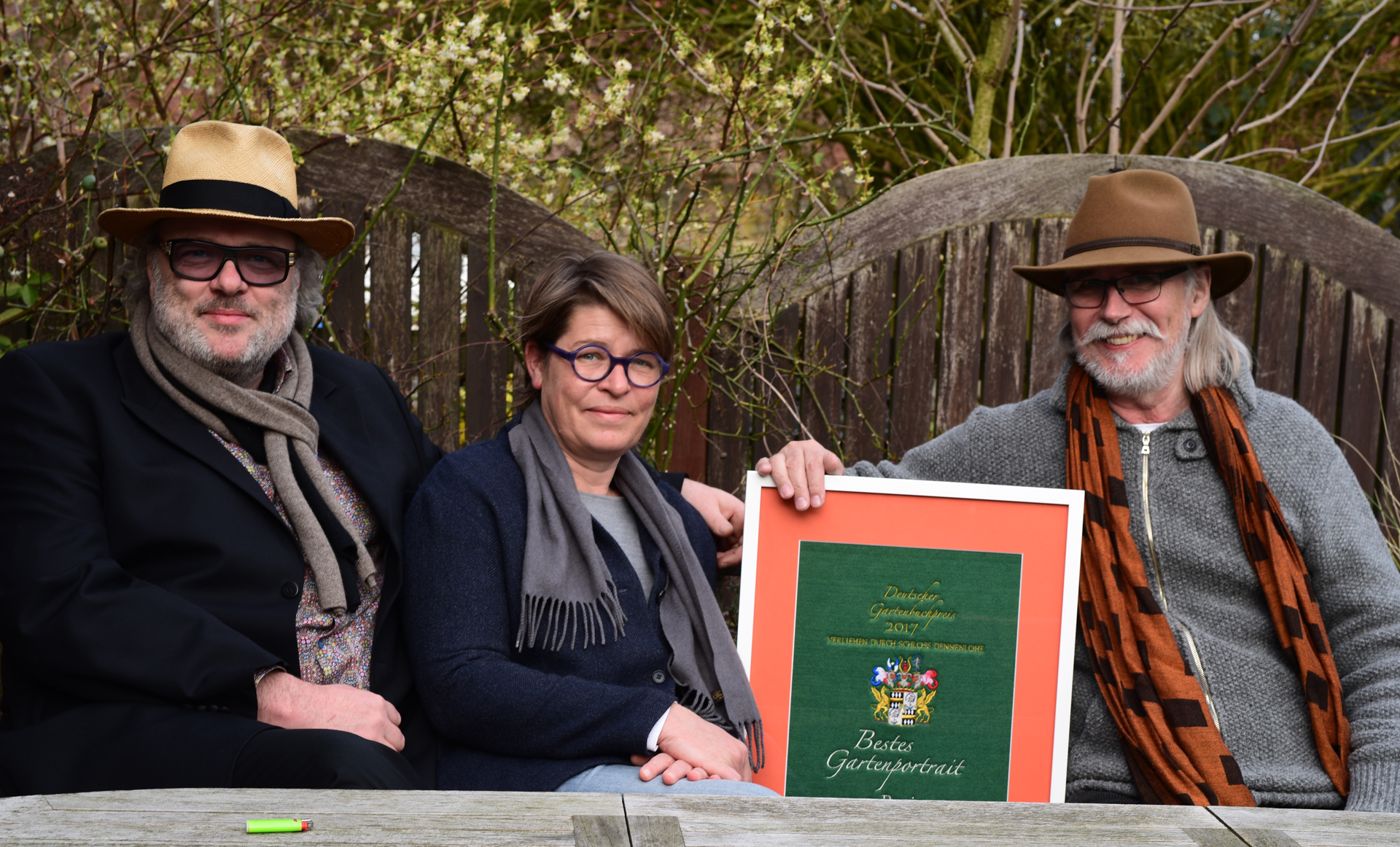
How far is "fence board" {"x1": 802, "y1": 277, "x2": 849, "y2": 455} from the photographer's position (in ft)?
12.7

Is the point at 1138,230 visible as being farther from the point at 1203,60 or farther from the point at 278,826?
the point at 1203,60

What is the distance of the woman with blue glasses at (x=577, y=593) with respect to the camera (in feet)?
7.57

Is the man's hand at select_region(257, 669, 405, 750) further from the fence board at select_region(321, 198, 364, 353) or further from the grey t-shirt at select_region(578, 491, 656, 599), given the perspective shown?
the fence board at select_region(321, 198, 364, 353)

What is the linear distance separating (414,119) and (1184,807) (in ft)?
11.8

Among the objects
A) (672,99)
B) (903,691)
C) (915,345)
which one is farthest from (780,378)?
(672,99)

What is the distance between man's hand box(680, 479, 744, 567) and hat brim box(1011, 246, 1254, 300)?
3.35ft

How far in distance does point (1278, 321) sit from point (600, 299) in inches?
104

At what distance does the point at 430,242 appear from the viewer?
3.68 m

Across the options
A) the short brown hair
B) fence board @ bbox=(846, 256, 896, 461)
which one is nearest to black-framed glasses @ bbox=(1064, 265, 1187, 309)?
fence board @ bbox=(846, 256, 896, 461)

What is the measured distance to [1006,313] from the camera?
390 cm

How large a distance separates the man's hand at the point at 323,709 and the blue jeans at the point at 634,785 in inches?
5.4

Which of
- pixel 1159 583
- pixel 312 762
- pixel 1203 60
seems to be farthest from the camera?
pixel 1203 60

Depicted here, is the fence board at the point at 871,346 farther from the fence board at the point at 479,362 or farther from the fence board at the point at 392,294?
the fence board at the point at 392,294

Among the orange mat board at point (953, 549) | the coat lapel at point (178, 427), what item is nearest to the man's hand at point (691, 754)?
the orange mat board at point (953, 549)
